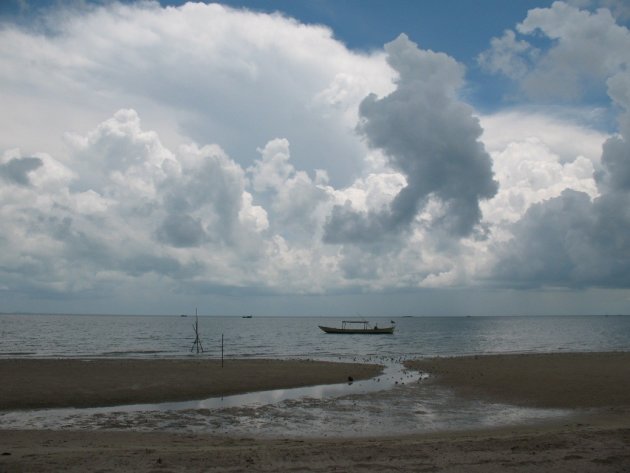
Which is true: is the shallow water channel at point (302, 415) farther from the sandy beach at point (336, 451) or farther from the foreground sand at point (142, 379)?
the foreground sand at point (142, 379)

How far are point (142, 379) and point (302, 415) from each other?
50.1ft

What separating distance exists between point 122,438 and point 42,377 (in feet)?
65.3

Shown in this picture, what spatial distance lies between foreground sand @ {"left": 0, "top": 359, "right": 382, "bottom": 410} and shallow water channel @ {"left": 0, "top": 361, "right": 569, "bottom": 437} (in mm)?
2019

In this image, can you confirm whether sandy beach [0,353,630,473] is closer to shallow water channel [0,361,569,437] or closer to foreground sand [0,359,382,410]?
shallow water channel [0,361,569,437]

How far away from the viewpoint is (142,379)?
33656 millimetres

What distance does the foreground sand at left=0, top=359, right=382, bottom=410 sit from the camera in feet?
89.1

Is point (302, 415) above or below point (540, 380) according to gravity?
above

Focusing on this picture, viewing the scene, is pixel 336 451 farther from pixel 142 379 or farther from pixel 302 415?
pixel 142 379

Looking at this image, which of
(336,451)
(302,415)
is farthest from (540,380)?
(336,451)

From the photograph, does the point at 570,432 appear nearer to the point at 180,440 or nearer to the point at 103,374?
the point at 180,440

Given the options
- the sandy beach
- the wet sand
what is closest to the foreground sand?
the wet sand

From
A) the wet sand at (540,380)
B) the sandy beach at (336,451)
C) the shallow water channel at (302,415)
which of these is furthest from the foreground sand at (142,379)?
the sandy beach at (336,451)

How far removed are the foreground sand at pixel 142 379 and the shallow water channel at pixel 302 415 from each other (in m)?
2.02

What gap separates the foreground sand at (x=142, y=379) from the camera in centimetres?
2716
